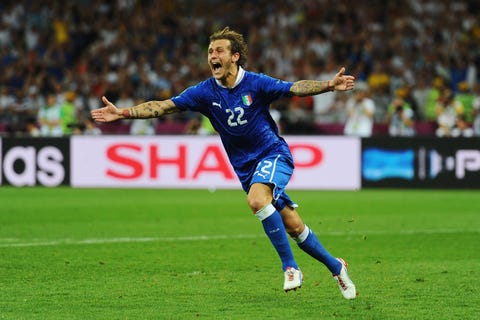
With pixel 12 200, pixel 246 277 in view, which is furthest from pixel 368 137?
pixel 246 277

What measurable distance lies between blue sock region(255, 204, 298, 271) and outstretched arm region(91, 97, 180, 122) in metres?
1.19

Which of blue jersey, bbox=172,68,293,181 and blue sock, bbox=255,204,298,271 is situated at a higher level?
blue jersey, bbox=172,68,293,181

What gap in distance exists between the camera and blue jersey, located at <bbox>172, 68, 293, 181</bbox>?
8422 mm

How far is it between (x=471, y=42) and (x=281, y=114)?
17.2 ft

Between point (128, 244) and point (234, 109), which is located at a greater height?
point (234, 109)

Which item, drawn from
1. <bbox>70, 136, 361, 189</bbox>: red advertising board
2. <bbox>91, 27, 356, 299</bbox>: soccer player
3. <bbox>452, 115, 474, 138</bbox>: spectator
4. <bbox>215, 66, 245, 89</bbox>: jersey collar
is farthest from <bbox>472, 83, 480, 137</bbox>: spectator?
<bbox>215, 66, 245, 89</bbox>: jersey collar

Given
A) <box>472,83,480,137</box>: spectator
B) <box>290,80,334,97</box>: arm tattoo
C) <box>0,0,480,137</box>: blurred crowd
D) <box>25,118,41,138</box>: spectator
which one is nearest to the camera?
<box>290,80,334,97</box>: arm tattoo

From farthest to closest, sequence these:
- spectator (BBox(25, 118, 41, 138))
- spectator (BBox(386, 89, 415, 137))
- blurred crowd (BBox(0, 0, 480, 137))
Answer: spectator (BBox(25, 118, 41, 138))
blurred crowd (BBox(0, 0, 480, 137))
spectator (BBox(386, 89, 415, 137))

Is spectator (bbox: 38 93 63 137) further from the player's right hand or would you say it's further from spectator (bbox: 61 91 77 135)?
the player's right hand

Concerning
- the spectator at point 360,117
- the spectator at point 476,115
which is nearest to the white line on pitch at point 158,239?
the spectator at point 360,117

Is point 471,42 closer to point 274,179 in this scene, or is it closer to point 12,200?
point 12,200

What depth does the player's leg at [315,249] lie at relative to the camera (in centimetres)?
812

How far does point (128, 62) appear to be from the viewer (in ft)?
94.2

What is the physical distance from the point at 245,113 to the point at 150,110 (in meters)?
0.77
